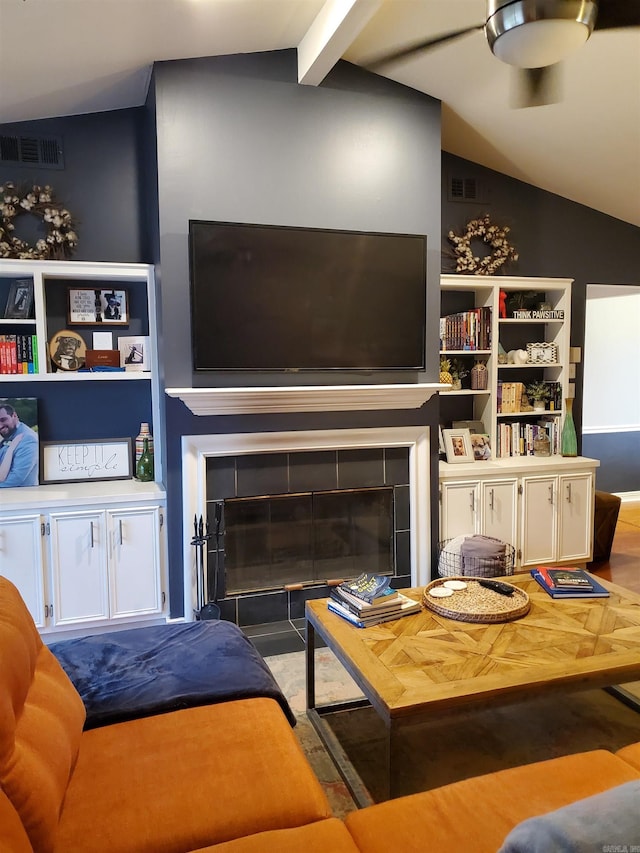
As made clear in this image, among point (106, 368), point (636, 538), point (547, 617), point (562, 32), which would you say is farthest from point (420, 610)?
point (636, 538)

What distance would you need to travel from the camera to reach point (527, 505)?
4.32m

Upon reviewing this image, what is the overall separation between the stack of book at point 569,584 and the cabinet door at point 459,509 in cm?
116

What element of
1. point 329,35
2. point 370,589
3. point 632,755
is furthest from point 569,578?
point 329,35

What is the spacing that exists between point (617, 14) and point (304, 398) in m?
2.19

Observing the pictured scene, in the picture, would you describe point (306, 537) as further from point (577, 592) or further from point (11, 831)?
point (11, 831)

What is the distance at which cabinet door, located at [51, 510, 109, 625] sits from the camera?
336 cm

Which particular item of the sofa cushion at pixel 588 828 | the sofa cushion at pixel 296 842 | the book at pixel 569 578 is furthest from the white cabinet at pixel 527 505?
the sofa cushion at pixel 588 828

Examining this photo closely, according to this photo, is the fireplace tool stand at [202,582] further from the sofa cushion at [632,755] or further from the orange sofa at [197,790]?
the sofa cushion at [632,755]

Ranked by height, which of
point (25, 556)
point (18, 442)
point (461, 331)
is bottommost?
point (25, 556)

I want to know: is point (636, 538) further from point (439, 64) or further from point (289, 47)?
point (289, 47)

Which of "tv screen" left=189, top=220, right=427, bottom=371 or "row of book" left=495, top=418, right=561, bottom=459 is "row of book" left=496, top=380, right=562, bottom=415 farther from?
"tv screen" left=189, top=220, right=427, bottom=371

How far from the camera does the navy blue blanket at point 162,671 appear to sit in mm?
1990

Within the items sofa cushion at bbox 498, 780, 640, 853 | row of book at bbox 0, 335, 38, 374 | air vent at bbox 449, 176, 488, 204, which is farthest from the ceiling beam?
sofa cushion at bbox 498, 780, 640, 853

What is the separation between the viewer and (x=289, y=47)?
3477 millimetres
